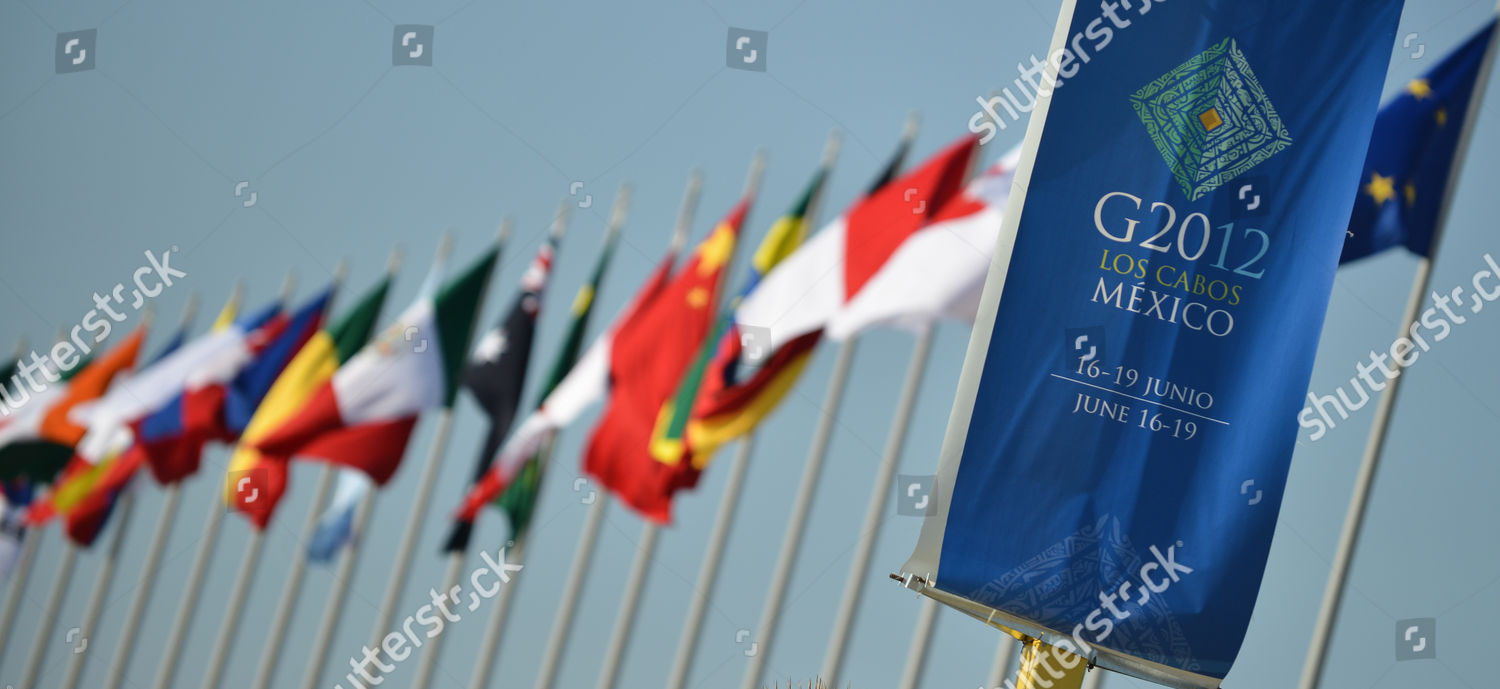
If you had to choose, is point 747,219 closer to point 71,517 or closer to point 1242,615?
point 1242,615

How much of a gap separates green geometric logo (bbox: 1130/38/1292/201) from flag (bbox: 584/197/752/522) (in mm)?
8527

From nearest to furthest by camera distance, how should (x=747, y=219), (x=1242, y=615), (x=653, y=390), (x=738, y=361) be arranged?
1. (x=1242, y=615)
2. (x=738, y=361)
3. (x=653, y=390)
4. (x=747, y=219)

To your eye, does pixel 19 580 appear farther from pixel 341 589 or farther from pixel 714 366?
pixel 714 366

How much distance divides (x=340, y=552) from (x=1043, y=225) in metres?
16.4

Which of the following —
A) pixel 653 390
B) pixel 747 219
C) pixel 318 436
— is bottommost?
pixel 318 436

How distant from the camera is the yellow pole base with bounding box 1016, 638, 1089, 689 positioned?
6.50 meters

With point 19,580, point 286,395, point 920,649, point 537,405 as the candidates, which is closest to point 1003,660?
point 920,649

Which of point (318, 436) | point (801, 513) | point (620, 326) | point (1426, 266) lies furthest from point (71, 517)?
point (1426, 266)

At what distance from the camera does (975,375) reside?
21.6 feet

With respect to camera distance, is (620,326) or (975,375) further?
(620,326)

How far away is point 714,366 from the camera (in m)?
14.1

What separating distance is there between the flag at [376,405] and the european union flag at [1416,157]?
423 inches

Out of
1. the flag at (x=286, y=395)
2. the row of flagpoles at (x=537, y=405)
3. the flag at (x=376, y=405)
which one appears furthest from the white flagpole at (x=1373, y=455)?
the flag at (x=286, y=395)

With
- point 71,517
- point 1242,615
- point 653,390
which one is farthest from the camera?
point 71,517
